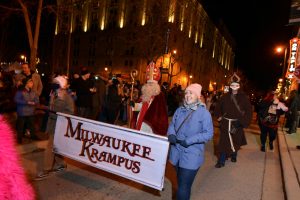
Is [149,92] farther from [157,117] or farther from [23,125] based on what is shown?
[23,125]

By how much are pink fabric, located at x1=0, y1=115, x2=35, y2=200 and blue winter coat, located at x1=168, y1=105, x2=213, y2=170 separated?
2566mm

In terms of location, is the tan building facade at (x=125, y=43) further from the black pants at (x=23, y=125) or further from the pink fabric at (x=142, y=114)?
the pink fabric at (x=142, y=114)

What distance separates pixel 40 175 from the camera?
5.76 m

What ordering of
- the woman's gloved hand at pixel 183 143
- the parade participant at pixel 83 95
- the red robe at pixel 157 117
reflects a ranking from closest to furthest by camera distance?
the woman's gloved hand at pixel 183 143 < the red robe at pixel 157 117 < the parade participant at pixel 83 95

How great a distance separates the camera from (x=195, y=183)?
6.35m

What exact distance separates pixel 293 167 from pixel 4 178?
7.48 m

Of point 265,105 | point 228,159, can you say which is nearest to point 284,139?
point 265,105

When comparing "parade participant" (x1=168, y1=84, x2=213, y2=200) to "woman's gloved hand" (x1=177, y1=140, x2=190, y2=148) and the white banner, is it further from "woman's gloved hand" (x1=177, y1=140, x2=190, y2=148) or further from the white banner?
the white banner

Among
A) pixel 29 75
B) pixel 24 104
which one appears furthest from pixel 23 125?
pixel 29 75

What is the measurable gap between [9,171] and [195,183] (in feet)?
16.4

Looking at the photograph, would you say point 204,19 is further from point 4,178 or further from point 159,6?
point 4,178

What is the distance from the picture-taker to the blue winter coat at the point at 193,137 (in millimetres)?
4211

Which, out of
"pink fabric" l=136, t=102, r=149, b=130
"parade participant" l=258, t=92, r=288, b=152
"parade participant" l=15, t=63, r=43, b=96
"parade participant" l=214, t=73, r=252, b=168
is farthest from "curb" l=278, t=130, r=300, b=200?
"parade participant" l=15, t=63, r=43, b=96

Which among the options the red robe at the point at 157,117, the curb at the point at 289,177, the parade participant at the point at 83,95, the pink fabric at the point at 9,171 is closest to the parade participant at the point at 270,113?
the curb at the point at 289,177
